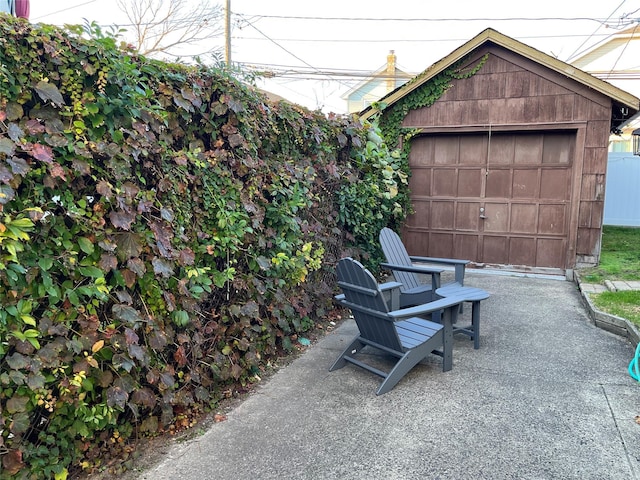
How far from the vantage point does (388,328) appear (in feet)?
10.2

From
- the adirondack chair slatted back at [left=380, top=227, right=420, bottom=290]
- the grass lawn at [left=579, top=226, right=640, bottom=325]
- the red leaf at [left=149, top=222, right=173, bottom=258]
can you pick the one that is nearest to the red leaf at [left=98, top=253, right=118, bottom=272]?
the red leaf at [left=149, top=222, right=173, bottom=258]

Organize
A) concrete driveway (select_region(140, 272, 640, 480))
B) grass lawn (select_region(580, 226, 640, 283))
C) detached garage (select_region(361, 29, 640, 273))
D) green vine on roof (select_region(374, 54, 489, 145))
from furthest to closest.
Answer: green vine on roof (select_region(374, 54, 489, 145)) → detached garage (select_region(361, 29, 640, 273)) → grass lawn (select_region(580, 226, 640, 283)) → concrete driveway (select_region(140, 272, 640, 480))

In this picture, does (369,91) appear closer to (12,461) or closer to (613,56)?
(613,56)

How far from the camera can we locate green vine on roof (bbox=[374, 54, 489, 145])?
7297 millimetres

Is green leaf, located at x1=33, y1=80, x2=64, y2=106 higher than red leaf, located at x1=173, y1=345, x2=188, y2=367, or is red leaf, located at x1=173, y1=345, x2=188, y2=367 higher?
green leaf, located at x1=33, y1=80, x2=64, y2=106

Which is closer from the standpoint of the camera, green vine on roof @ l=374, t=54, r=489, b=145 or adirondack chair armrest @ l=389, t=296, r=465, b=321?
adirondack chair armrest @ l=389, t=296, r=465, b=321

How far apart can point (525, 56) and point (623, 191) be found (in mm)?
8235

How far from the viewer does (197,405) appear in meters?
2.80

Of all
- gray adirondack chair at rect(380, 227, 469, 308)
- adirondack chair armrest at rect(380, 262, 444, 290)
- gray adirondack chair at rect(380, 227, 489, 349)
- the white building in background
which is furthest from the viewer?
the white building in background

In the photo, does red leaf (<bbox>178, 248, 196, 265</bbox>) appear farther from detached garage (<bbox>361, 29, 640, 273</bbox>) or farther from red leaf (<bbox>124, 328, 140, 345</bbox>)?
detached garage (<bbox>361, 29, 640, 273</bbox>)

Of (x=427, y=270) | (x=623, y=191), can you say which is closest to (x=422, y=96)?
(x=427, y=270)

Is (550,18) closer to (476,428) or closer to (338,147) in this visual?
(338,147)

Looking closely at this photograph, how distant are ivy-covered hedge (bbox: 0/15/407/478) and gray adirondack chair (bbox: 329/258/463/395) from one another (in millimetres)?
559

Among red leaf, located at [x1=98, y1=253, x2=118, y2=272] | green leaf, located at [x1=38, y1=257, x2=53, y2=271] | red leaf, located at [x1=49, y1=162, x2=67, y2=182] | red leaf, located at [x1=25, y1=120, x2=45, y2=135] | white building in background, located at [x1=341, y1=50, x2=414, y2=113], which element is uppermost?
white building in background, located at [x1=341, y1=50, x2=414, y2=113]
